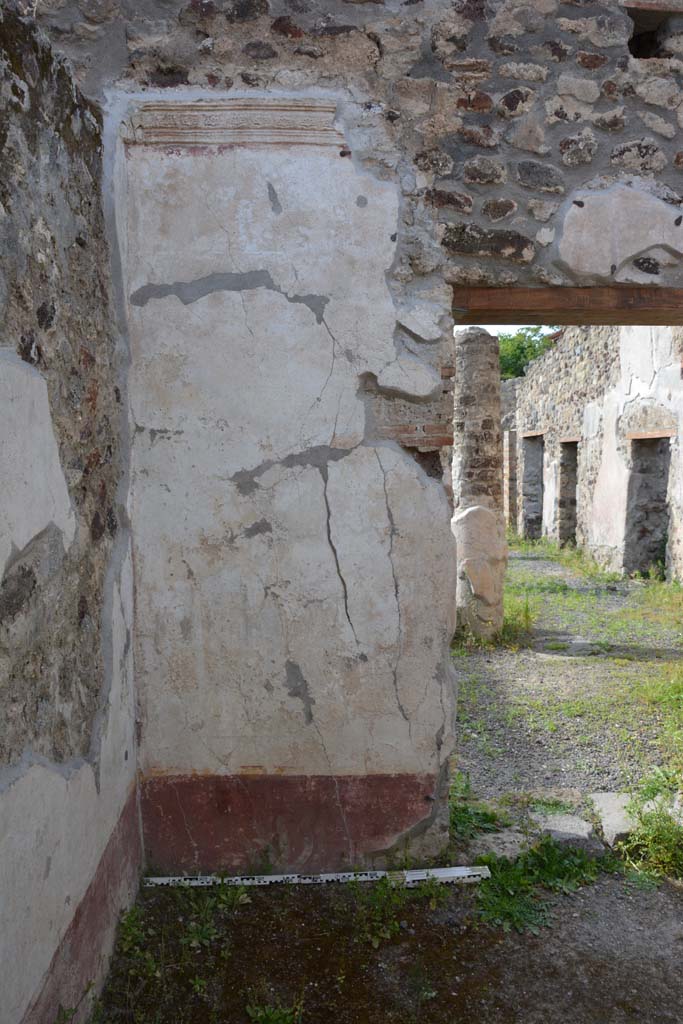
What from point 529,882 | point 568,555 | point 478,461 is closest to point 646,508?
point 568,555

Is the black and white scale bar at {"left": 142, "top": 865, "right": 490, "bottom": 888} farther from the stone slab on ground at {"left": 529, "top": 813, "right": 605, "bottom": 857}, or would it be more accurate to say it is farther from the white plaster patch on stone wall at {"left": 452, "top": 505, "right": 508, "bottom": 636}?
the white plaster patch on stone wall at {"left": 452, "top": 505, "right": 508, "bottom": 636}

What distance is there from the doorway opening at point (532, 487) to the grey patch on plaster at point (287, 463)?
12.5 m

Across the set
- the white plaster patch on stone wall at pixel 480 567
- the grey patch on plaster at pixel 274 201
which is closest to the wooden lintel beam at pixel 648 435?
the white plaster patch on stone wall at pixel 480 567

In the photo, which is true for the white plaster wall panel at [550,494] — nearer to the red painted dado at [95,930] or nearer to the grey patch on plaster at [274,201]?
the grey patch on plaster at [274,201]

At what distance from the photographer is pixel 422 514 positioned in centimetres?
267

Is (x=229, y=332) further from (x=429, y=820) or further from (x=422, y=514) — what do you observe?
(x=429, y=820)

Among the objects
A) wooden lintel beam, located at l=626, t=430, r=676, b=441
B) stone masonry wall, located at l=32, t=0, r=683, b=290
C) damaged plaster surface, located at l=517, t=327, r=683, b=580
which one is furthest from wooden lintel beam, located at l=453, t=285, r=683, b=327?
wooden lintel beam, located at l=626, t=430, r=676, b=441

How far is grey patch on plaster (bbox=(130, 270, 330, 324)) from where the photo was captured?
257 cm

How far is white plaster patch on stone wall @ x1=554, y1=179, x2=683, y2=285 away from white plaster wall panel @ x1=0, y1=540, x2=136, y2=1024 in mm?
1921

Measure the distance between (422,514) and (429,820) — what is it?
1.05 m

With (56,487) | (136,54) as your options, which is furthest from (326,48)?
(56,487)

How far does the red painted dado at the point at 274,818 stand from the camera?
2691 mm

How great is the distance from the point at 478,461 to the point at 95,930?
5508mm

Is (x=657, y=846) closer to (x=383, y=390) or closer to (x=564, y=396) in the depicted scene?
(x=383, y=390)
